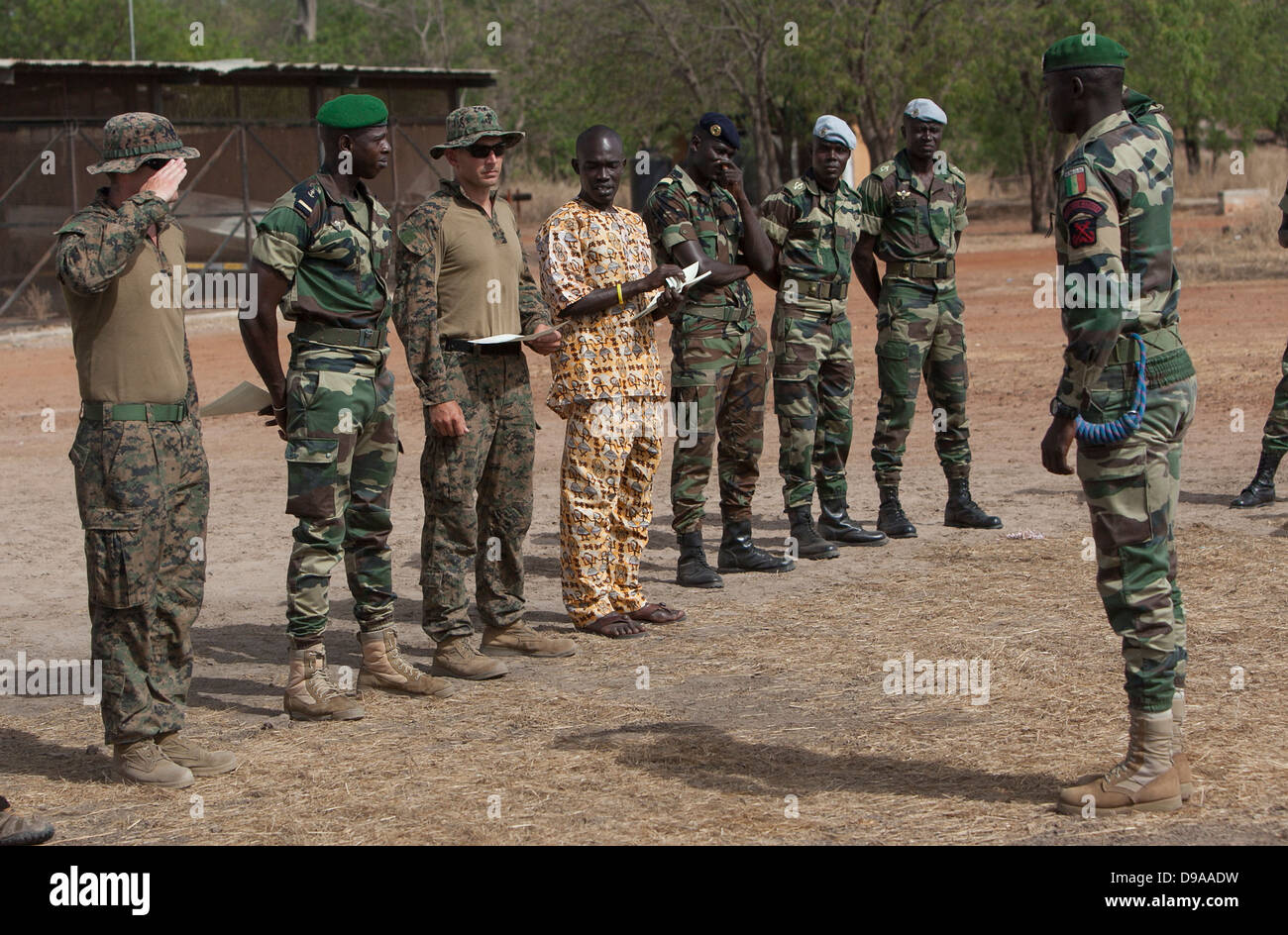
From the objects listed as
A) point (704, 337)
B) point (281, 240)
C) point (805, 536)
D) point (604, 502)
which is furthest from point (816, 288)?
point (281, 240)

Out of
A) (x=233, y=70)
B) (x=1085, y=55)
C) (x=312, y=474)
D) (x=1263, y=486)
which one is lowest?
(x=1263, y=486)

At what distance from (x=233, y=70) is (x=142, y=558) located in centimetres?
1760

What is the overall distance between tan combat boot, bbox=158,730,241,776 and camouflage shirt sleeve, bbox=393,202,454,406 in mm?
1623

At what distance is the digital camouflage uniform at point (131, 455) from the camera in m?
4.81

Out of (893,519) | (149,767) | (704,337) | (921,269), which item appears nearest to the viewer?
(149,767)

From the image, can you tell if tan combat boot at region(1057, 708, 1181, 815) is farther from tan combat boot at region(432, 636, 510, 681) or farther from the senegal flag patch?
tan combat boot at region(432, 636, 510, 681)

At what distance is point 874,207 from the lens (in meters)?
8.53

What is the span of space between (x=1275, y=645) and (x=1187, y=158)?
1600 inches

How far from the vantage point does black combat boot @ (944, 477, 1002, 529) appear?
28.9 feet

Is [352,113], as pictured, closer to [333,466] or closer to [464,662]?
[333,466]

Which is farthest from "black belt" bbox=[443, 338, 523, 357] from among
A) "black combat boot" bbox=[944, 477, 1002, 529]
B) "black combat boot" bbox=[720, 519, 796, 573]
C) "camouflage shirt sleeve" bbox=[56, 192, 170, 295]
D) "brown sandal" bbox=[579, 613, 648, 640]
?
"black combat boot" bbox=[944, 477, 1002, 529]

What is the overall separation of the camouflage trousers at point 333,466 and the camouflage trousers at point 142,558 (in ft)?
1.57

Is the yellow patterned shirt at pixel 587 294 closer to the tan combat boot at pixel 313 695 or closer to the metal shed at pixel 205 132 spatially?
the tan combat boot at pixel 313 695

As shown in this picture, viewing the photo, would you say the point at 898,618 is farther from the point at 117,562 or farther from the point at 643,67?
the point at 643,67
